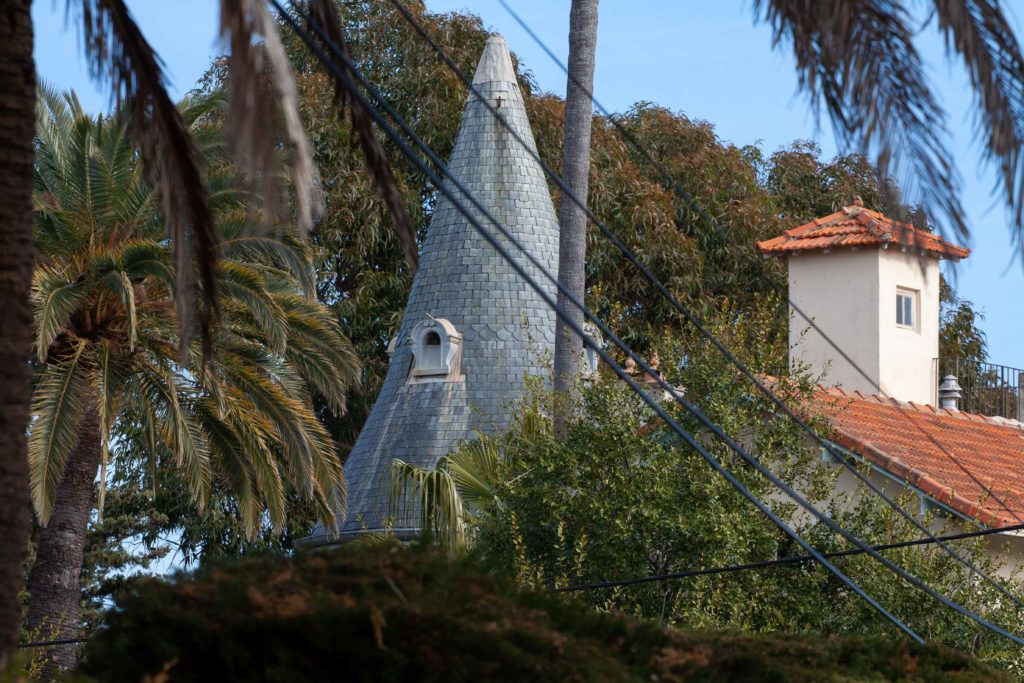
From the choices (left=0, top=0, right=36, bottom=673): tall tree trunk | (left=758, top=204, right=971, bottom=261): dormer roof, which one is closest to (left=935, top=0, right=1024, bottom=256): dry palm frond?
(left=0, top=0, right=36, bottom=673): tall tree trunk

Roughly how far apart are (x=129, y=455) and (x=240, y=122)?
89.3ft

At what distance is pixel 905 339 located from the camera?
25859mm

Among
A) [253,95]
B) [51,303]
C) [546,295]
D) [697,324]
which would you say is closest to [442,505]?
[51,303]

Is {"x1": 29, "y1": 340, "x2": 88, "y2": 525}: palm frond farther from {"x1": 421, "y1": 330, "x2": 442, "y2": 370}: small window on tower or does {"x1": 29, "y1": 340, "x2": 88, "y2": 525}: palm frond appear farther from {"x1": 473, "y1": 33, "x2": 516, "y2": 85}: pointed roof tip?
{"x1": 473, "y1": 33, "x2": 516, "y2": 85}: pointed roof tip

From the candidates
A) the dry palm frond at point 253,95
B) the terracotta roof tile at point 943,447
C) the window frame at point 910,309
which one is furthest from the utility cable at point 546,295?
the window frame at point 910,309

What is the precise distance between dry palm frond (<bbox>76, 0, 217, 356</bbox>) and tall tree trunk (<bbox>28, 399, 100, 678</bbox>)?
13023 millimetres

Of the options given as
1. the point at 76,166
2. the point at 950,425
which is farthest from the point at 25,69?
the point at 950,425

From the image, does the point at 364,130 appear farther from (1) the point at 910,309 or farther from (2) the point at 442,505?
(1) the point at 910,309

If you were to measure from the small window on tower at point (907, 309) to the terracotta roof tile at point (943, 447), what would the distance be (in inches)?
86.5

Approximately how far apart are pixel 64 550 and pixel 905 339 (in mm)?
13983

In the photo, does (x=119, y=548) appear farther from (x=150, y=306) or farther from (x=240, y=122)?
(x=240, y=122)

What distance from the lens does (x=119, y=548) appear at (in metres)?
31.4

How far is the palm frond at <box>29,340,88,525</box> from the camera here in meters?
16.8

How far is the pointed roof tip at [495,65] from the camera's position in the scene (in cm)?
2908
